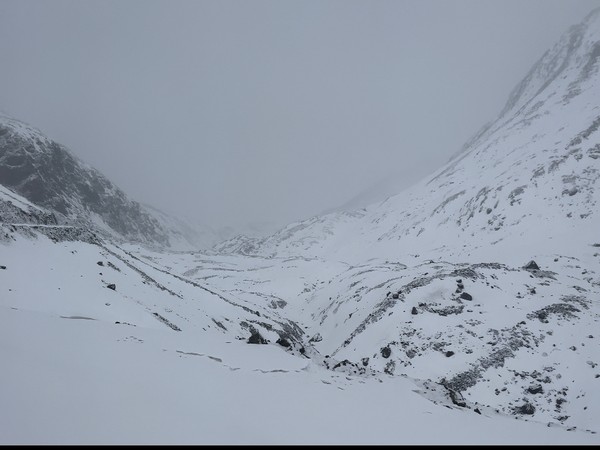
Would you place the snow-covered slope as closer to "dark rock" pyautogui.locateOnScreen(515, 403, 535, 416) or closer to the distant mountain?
"dark rock" pyautogui.locateOnScreen(515, 403, 535, 416)

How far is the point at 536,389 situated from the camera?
1952cm

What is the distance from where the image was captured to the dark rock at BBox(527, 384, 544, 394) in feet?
63.7

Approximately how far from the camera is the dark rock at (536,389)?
19.4 metres

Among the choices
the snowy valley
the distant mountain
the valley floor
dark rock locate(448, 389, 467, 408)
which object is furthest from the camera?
the distant mountain

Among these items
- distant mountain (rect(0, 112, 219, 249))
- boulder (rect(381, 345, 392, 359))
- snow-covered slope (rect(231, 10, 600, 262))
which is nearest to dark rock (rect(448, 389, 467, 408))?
boulder (rect(381, 345, 392, 359))

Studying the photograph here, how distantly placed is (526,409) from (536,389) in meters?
1.71

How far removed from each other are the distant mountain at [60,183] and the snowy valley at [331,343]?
380 feet

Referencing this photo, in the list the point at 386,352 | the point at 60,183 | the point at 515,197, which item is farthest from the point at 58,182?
the point at 386,352

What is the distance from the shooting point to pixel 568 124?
87.2 meters

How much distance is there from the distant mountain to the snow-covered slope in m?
78.8

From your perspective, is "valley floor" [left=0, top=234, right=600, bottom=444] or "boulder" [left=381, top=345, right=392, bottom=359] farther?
"boulder" [left=381, top=345, right=392, bottom=359]

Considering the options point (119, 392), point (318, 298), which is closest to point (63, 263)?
point (119, 392)

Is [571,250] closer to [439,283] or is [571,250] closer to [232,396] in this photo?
[439,283]

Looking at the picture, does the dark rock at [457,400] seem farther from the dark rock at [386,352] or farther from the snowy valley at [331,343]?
the dark rock at [386,352]
